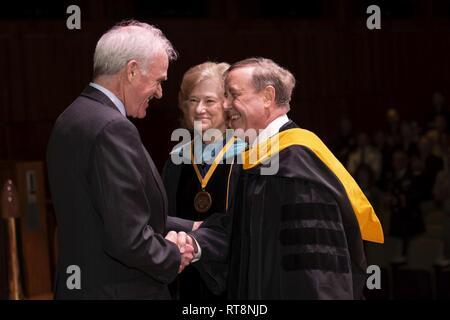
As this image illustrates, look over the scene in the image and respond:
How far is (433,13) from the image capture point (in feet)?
45.2

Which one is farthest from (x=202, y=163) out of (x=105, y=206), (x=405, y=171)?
(x=405, y=171)

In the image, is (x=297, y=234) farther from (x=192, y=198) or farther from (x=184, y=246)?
(x=192, y=198)

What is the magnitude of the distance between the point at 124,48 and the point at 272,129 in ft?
2.14

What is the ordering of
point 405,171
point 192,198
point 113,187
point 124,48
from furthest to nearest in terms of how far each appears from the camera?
point 405,171
point 192,198
point 124,48
point 113,187

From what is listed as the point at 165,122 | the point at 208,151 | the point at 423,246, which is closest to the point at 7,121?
the point at 165,122

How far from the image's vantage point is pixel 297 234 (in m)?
2.90

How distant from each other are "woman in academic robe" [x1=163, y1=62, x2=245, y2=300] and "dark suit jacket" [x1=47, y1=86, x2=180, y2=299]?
1.07 metres

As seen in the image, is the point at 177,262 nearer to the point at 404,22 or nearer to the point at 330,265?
the point at 330,265

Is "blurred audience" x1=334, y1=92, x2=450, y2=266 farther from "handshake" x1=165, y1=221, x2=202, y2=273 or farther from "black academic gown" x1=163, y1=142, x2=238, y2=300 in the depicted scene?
"handshake" x1=165, y1=221, x2=202, y2=273

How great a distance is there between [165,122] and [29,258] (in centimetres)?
450

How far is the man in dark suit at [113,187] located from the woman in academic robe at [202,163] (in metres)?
1.00

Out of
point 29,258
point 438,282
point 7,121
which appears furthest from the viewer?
point 7,121

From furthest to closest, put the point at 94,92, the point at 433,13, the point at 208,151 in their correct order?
the point at 433,13
the point at 208,151
the point at 94,92

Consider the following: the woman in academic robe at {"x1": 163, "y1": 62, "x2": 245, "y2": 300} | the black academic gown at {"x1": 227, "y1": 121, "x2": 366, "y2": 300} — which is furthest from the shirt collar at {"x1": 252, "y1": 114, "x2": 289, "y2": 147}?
the woman in academic robe at {"x1": 163, "y1": 62, "x2": 245, "y2": 300}
